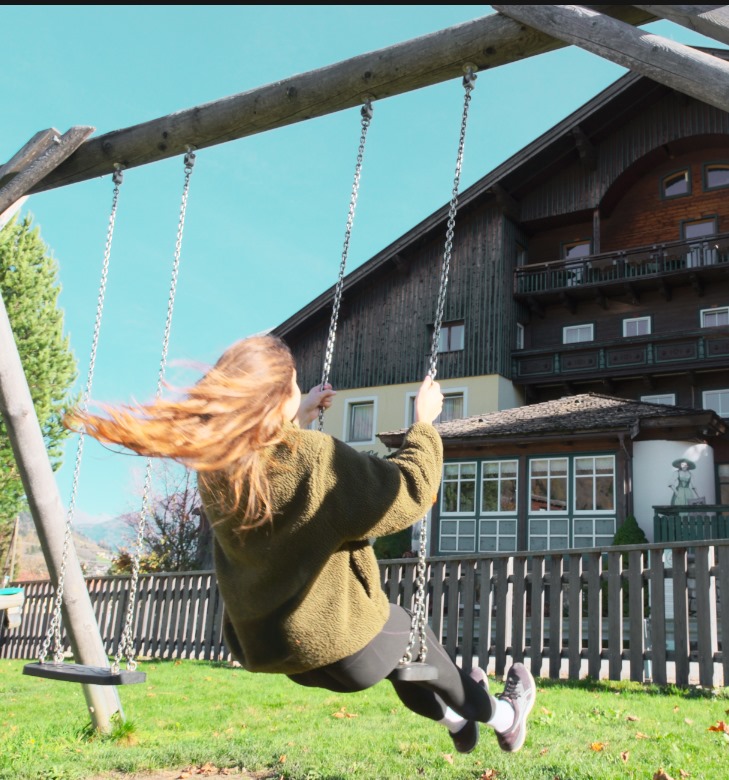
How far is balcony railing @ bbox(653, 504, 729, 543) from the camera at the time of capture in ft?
56.0

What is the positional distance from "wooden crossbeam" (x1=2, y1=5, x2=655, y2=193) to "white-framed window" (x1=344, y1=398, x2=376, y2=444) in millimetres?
22658

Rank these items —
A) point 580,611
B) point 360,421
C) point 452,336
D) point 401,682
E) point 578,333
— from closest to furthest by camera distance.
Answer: point 401,682 < point 580,611 < point 578,333 < point 452,336 < point 360,421

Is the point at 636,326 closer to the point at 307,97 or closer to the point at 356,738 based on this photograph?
the point at 307,97

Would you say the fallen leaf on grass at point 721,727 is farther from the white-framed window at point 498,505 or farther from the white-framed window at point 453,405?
the white-framed window at point 453,405

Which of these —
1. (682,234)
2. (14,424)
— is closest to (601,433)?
(682,234)

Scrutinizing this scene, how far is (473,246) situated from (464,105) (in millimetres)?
23972

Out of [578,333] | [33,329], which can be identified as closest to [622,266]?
[578,333]

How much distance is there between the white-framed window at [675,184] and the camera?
26.2 meters

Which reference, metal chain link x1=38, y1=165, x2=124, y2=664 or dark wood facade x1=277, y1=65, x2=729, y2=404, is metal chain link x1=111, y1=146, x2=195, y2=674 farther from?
dark wood facade x1=277, y1=65, x2=729, y2=404

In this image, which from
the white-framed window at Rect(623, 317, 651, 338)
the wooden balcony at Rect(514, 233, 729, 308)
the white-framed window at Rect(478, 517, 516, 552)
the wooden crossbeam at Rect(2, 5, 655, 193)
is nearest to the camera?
the wooden crossbeam at Rect(2, 5, 655, 193)

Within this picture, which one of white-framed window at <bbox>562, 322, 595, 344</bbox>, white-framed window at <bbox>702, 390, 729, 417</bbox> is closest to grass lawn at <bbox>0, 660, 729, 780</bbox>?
white-framed window at <bbox>702, 390, 729, 417</bbox>

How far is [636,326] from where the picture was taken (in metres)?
25.6

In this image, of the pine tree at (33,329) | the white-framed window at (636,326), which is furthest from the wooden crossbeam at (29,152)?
the white-framed window at (636,326)

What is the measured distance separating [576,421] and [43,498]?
1709 centimetres
